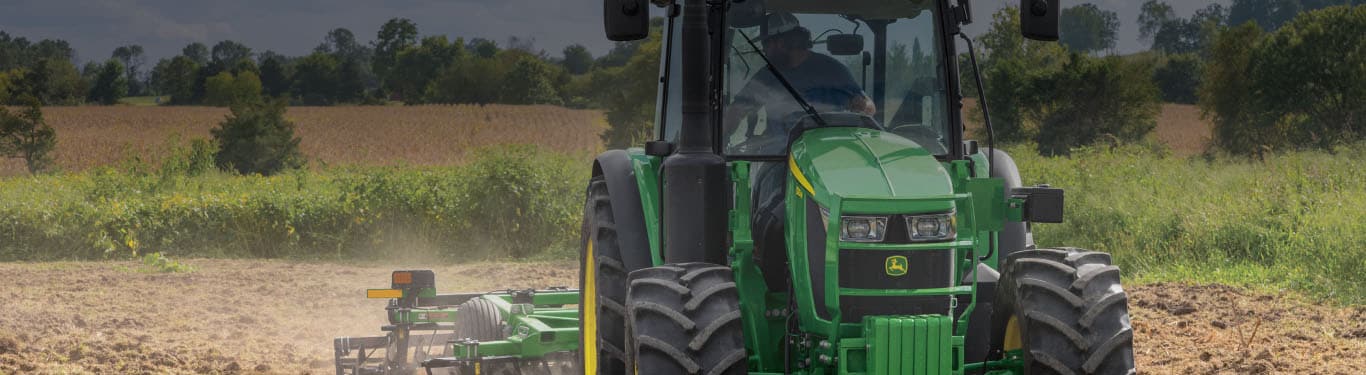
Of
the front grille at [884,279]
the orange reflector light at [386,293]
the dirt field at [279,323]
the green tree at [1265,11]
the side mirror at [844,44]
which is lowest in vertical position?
the dirt field at [279,323]

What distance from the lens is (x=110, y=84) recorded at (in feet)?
240

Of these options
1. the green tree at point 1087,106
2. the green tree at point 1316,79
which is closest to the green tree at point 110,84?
the green tree at point 1087,106

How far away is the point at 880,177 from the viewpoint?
4742 mm

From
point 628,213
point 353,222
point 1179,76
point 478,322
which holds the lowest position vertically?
point 353,222

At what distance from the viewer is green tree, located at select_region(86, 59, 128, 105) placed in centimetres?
7188

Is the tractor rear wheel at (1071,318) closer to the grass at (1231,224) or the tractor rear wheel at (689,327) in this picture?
the tractor rear wheel at (689,327)

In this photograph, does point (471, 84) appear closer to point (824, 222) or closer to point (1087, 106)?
point (1087, 106)

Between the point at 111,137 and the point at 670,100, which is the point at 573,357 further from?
the point at 111,137

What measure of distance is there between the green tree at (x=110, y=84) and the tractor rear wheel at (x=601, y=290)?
71395 mm

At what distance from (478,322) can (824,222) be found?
4245 millimetres

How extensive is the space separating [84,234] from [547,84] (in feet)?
147

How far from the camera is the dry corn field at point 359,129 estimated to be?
41.2 metres

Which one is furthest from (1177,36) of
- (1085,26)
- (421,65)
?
(421,65)

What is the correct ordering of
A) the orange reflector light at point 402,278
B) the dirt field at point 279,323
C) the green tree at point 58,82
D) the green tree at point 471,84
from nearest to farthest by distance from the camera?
the orange reflector light at point 402,278 < the dirt field at point 279,323 < the green tree at point 58,82 < the green tree at point 471,84
